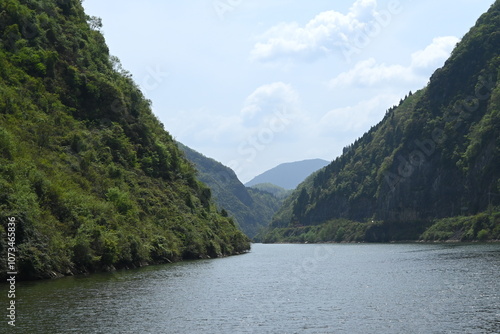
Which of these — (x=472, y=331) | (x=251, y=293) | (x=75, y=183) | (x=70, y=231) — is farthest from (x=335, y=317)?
(x=75, y=183)

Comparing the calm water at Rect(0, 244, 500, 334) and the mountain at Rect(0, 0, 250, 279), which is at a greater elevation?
the mountain at Rect(0, 0, 250, 279)

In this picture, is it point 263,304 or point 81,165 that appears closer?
point 263,304

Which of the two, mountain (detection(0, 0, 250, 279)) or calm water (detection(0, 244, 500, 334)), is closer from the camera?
calm water (detection(0, 244, 500, 334))

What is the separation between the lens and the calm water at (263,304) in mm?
41781

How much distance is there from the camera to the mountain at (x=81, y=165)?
75.1 metres

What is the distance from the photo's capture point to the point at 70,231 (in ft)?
265

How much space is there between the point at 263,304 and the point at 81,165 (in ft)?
213

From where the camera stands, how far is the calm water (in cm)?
4178

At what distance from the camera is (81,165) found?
352 ft

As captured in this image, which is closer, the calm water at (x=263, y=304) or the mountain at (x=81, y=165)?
the calm water at (x=263, y=304)

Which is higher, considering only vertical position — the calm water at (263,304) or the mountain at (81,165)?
the mountain at (81,165)

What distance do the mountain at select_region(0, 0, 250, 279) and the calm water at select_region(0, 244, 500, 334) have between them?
7.40 metres

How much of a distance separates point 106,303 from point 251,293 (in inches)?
702

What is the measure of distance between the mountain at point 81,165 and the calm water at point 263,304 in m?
7.40
